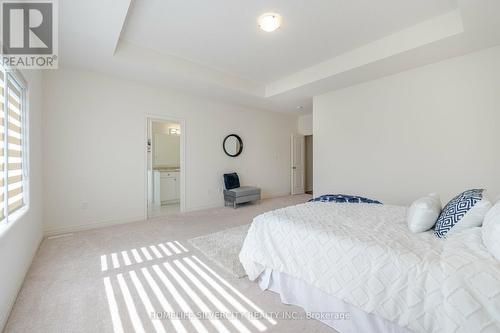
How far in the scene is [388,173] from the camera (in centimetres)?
376

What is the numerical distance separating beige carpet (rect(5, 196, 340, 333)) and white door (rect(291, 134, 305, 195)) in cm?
456

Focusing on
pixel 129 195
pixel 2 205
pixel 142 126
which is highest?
pixel 142 126

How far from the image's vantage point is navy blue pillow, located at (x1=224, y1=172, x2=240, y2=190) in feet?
17.0

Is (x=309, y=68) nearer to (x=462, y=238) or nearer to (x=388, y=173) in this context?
(x=388, y=173)

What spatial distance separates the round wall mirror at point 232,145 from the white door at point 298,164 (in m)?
1.99

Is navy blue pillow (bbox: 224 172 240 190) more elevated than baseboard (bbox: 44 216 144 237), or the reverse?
navy blue pillow (bbox: 224 172 240 190)

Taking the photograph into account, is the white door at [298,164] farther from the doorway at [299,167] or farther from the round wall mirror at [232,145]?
the round wall mirror at [232,145]

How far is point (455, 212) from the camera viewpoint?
153cm

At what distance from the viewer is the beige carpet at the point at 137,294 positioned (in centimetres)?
153

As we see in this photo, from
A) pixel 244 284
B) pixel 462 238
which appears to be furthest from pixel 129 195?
pixel 462 238

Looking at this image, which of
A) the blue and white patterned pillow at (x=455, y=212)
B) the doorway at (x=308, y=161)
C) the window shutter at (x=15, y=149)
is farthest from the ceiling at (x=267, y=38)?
the doorway at (x=308, y=161)

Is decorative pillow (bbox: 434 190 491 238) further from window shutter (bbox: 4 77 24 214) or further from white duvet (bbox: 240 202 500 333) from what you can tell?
window shutter (bbox: 4 77 24 214)

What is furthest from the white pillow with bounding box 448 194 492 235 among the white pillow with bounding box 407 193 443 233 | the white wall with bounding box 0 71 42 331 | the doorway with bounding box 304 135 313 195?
the doorway with bounding box 304 135 313 195

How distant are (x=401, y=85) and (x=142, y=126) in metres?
4.45
